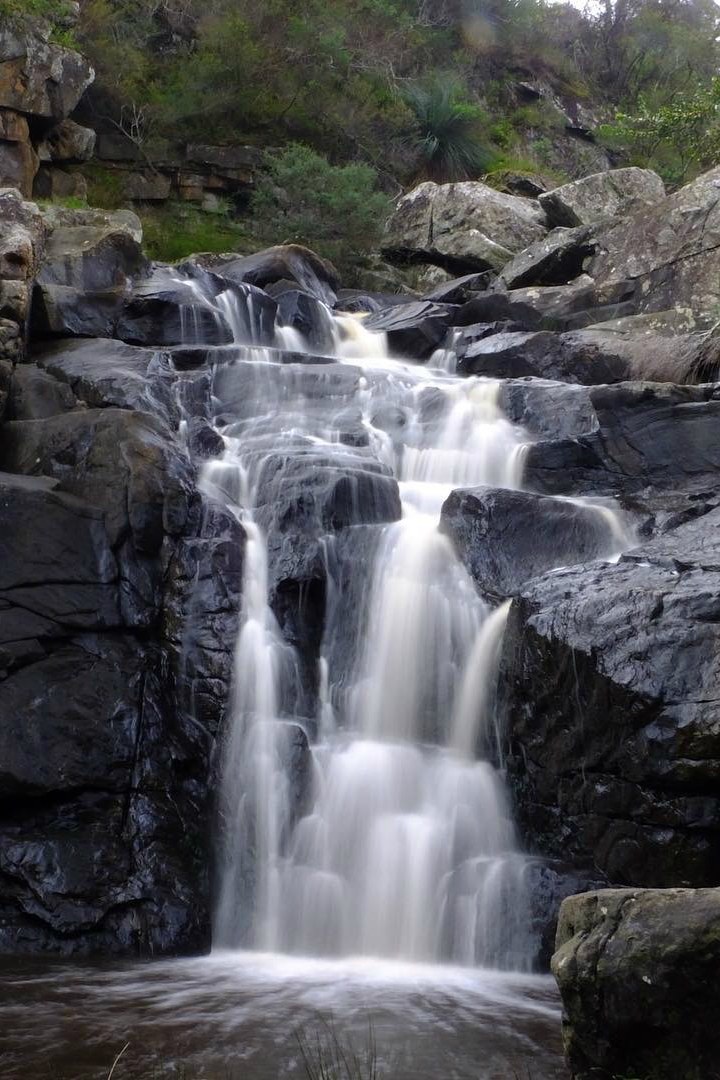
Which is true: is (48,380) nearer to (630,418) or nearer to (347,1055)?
(630,418)

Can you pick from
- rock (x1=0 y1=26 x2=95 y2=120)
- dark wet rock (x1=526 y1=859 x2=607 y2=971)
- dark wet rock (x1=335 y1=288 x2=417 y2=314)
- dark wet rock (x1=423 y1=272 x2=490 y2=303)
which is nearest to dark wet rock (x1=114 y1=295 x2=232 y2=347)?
dark wet rock (x1=335 y1=288 x2=417 y2=314)

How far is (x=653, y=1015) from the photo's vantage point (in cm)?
386

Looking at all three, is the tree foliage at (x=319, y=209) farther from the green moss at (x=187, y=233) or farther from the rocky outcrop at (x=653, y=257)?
the rocky outcrop at (x=653, y=257)

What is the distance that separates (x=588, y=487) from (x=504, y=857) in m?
4.83

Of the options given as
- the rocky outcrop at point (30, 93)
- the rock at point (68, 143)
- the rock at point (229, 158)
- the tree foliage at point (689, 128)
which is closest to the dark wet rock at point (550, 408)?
the tree foliage at point (689, 128)

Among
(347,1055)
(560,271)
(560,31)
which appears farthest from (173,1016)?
(560,31)

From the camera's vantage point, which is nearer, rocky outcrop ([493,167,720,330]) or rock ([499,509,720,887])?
rock ([499,509,720,887])

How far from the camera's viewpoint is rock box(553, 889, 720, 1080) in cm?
378

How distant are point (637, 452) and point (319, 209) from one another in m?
11.5

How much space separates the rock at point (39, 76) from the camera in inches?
677

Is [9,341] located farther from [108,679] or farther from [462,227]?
[462,227]

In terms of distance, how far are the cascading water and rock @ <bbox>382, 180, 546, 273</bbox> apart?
9.90 meters

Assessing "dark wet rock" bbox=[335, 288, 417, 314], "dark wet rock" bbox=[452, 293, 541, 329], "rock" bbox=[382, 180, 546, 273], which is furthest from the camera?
"rock" bbox=[382, 180, 546, 273]

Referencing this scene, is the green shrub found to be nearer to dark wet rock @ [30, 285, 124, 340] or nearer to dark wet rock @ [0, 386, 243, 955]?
dark wet rock @ [30, 285, 124, 340]
